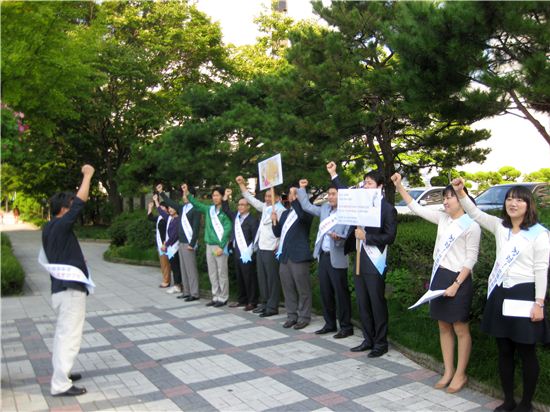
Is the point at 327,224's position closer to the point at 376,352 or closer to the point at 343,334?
the point at 343,334

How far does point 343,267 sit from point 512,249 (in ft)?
8.08

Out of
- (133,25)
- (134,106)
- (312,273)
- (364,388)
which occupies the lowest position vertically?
(364,388)

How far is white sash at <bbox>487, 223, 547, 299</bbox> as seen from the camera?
12.2ft

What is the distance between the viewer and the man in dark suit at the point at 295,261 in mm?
6609

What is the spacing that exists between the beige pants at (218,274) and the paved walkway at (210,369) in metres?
0.39

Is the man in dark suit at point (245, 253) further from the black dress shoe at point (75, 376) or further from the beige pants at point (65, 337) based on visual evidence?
the beige pants at point (65, 337)

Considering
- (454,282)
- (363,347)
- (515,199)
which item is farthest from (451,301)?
(363,347)

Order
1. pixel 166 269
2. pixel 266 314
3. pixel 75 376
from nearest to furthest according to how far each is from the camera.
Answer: pixel 75 376 → pixel 266 314 → pixel 166 269

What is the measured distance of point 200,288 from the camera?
30.4 feet

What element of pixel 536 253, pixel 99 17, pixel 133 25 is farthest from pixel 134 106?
pixel 536 253

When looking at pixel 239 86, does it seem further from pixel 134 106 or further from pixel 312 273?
pixel 134 106

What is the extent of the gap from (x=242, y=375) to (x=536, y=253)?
285 centimetres

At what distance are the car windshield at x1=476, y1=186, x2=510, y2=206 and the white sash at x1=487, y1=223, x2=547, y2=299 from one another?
26.2ft

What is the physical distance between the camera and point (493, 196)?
11.8 m
